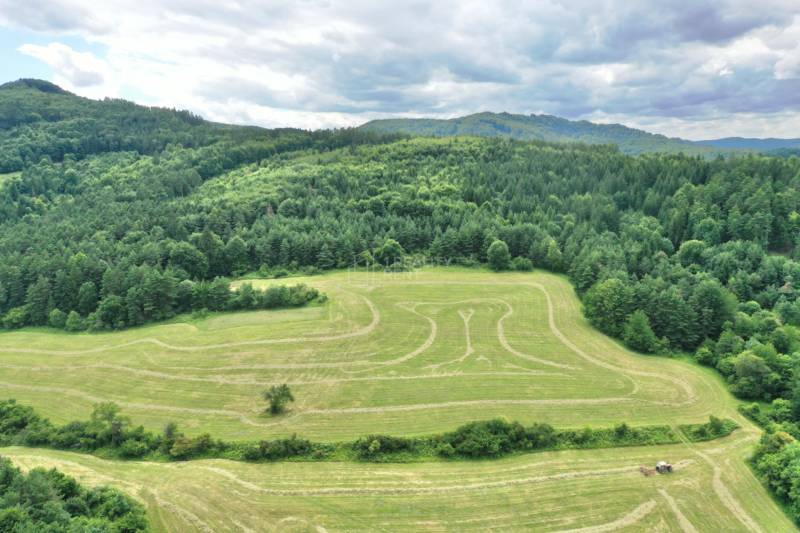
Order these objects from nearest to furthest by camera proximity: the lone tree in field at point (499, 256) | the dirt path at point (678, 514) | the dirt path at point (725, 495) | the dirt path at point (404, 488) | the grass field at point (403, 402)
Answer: the dirt path at point (678, 514), the dirt path at point (725, 495), the grass field at point (403, 402), the dirt path at point (404, 488), the lone tree in field at point (499, 256)

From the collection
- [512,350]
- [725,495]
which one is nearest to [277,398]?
[512,350]

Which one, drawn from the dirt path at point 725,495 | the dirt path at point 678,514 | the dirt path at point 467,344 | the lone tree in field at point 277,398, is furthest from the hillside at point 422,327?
the lone tree in field at point 277,398

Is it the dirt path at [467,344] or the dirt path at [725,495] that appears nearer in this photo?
the dirt path at [725,495]

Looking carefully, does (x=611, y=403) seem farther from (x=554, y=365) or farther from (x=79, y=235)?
(x=79, y=235)

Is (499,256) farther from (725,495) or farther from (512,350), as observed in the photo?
(725,495)

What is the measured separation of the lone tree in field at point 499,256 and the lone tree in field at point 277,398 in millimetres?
61430

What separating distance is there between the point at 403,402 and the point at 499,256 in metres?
54.1

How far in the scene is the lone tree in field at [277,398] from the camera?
52.2 meters

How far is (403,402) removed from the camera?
179 ft

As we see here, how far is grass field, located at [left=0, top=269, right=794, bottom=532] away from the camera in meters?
38.6

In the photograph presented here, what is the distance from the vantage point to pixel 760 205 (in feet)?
307

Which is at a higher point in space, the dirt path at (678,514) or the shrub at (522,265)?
the shrub at (522,265)

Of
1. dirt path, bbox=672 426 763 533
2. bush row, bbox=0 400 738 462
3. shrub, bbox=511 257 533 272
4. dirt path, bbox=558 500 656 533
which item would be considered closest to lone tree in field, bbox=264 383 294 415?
bush row, bbox=0 400 738 462

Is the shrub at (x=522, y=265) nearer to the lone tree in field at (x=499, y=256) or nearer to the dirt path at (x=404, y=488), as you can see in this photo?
the lone tree in field at (x=499, y=256)
